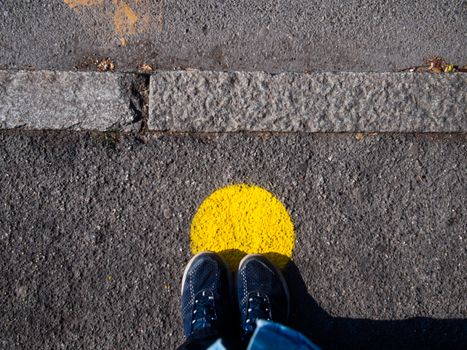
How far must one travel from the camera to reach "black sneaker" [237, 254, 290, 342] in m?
2.34

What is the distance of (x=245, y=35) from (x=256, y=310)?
4.73 feet

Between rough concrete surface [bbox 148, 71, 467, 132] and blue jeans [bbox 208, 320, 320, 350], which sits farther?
rough concrete surface [bbox 148, 71, 467, 132]

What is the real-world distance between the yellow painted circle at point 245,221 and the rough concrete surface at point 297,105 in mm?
353

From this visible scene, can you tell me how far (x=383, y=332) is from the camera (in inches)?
92.9

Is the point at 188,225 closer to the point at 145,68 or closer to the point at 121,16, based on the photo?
the point at 145,68

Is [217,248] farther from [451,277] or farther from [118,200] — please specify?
[451,277]

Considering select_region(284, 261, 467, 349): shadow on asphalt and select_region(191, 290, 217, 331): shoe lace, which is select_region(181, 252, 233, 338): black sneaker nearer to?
select_region(191, 290, 217, 331): shoe lace

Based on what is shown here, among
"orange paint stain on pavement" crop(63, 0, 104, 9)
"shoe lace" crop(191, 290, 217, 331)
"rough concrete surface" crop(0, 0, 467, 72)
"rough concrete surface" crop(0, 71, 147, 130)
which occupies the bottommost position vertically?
"shoe lace" crop(191, 290, 217, 331)

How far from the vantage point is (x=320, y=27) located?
2.48 m

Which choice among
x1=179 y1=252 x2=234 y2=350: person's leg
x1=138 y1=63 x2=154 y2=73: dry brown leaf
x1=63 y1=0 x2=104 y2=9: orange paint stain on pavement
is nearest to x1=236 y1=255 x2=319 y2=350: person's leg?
x1=179 y1=252 x2=234 y2=350: person's leg

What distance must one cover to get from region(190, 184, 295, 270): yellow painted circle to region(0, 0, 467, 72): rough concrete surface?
689 millimetres

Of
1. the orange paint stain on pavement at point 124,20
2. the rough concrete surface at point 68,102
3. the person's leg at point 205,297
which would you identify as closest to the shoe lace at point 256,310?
the person's leg at point 205,297

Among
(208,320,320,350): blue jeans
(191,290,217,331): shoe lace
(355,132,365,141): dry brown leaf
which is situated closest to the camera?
(208,320,320,350): blue jeans

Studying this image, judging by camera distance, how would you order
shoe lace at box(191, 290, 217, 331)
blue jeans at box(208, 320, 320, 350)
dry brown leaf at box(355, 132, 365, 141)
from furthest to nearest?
dry brown leaf at box(355, 132, 365, 141), shoe lace at box(191, 290, 217, 331), blue jeans at box(208, 320, 320, 350)
